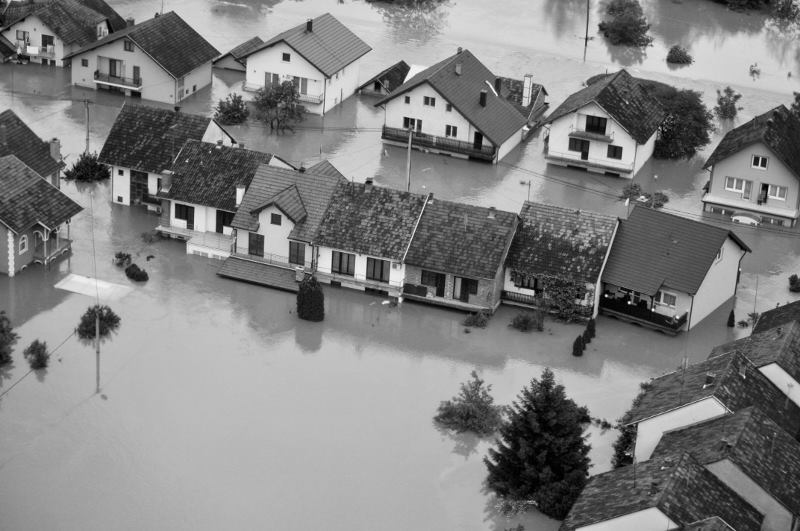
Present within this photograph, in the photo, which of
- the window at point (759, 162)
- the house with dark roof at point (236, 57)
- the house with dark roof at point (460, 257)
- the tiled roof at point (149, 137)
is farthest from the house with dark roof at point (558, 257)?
the house with dark roof at point (236, 57)

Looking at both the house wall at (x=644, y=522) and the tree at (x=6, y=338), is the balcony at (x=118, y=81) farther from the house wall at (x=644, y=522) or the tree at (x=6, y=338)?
the house wall at (x=644, y=522)

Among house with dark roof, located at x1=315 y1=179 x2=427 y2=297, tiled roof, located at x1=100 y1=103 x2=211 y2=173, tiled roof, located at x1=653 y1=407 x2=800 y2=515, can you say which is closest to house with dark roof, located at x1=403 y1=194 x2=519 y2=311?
house with dark roof, located at x1=315 y1=179 x2=427 y2=297

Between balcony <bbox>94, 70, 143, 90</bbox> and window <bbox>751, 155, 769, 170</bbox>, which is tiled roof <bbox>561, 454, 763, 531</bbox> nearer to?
window <bbox>751, 155, 769, 170</bbox>

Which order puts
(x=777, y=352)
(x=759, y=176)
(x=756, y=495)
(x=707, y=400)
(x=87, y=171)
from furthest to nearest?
(x=759, y=176) → (x=87, y=171) → (x=777, y=352) → (x=707, y=400) → (x=756, y=495)

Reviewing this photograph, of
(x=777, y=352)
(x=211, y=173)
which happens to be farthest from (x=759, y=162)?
(x=211, y=173)

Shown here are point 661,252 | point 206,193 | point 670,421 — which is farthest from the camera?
point 206,193

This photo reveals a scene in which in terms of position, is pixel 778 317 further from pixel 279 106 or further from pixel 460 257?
pixel 279 106
